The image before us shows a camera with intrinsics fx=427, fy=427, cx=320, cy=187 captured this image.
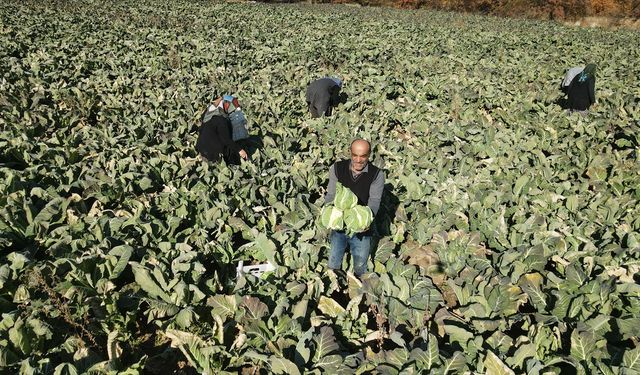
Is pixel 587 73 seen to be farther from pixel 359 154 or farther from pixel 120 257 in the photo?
pixel 120 257

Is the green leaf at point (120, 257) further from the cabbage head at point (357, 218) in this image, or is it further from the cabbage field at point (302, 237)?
the cabbage head at point (357, 218)

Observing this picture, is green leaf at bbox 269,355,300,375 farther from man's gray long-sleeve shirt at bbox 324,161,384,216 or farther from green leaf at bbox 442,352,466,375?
man's gray long-sleeve shirt at bbox 324,161,384,216

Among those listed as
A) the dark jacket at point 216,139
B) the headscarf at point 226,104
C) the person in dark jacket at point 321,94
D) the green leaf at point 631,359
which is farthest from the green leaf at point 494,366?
the person in dark jacket at point 321,94

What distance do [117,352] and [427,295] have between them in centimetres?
287

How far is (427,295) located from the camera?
13.8 feet

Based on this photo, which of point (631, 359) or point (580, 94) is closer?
point (631, 359)

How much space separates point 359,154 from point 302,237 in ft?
4.75

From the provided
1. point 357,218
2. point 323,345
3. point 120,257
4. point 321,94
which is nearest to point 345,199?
point 357,218

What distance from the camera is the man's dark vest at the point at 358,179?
459 cm

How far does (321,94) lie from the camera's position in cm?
1038

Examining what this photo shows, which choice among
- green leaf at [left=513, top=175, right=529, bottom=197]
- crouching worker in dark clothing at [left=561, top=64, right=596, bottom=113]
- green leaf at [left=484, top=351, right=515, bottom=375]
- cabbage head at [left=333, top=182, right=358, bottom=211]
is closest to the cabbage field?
green leaf at [left=484, top=351, right=515, bottom=375]

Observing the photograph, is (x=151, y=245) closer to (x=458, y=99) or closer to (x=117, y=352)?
(x=117, y=352)

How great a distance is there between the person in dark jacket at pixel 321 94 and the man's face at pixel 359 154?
20.5 ft

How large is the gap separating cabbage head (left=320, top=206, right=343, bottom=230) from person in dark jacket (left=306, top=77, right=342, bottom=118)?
6470 millimetres
